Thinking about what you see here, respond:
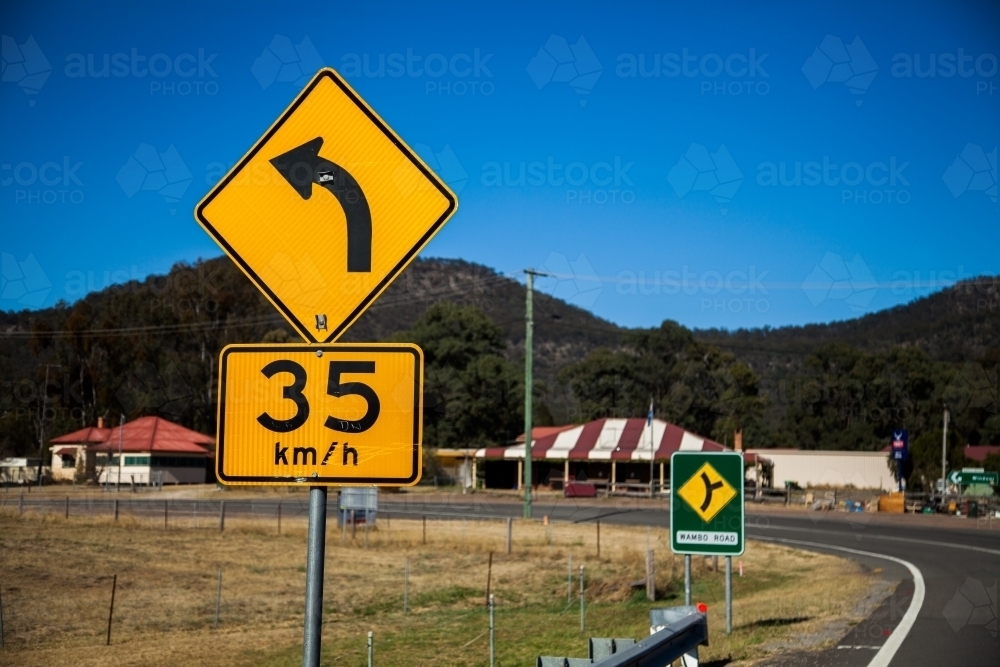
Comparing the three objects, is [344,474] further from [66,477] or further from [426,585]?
[66,477]

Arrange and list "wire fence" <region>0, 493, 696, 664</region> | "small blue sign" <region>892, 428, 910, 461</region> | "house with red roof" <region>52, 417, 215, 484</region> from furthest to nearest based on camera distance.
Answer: "small blue sign" <region>892, 428, 910, 461</region> < "house with red roof" <region>52, 417, 215, 484</region> < "wire fence" <region>0, 493, 696, 664</region>

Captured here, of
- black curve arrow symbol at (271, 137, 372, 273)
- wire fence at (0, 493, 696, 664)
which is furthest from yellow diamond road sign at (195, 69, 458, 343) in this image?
wire fence at (0, 493, 696, 664)

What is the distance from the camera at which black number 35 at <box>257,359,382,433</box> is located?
3.26 metres

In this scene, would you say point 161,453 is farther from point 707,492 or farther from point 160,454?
point 707,492

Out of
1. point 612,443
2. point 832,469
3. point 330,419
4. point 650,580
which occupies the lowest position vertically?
point 650,580

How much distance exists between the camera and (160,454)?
204 ft

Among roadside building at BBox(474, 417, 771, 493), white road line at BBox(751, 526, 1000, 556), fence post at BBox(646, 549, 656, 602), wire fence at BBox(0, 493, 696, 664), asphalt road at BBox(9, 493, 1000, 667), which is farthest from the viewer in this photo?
roadside building at BBox(474, 417, 771, 493)

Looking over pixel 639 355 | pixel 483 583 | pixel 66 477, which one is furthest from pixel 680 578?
pixel 639 355

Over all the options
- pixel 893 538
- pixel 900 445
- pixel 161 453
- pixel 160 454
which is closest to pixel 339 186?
pixel 893 538

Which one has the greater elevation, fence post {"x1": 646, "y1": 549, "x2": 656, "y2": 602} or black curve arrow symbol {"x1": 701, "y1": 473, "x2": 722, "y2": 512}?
black curve arrow symbol {"x1": 701, "y1": 473, "x2": 722, "y2": 512}

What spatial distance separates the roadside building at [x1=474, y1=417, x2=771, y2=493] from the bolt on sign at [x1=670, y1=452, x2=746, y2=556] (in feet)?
177

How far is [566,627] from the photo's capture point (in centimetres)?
1678

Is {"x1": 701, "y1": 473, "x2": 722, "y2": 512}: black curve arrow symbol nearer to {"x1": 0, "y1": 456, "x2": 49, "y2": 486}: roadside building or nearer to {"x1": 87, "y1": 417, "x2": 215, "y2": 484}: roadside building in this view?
{"x1": 0, "y1": 456, "x2": 49, "y2": 486}: roadside building

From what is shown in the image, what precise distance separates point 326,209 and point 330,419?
0.70 metres
